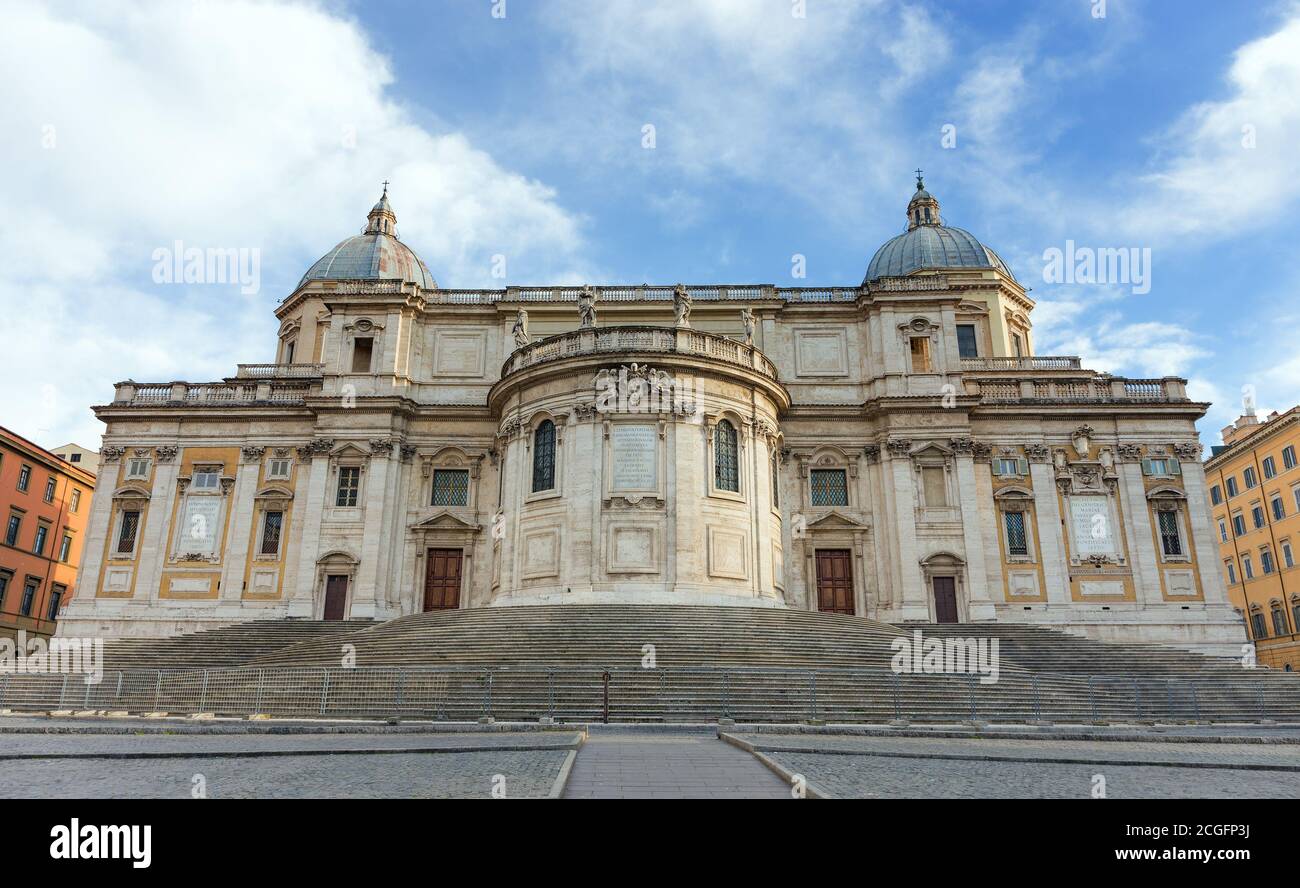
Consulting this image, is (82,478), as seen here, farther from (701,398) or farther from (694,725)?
(694,725)

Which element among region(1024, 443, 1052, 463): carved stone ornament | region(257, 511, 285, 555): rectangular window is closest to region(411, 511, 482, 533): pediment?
region(257, 511, 285, 555): rectangular window

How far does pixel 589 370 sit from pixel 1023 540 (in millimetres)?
18381

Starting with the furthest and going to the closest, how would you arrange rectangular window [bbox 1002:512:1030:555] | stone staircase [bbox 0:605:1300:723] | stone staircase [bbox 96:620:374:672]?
rectangular window [bbox 1002:512:1030:555]
stone staircase [bbox 96:620:374:672]
stone staircase [bbox 0:605:1300:723]

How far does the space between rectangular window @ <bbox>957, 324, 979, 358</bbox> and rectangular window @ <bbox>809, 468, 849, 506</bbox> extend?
448 inches

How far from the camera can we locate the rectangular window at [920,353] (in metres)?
35.6

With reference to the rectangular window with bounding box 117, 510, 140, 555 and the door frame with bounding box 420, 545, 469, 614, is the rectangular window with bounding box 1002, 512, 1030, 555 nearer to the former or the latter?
the door frame with bounding box 420, 545, 469, 614

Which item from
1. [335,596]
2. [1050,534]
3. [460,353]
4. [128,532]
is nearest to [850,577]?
[1050,534]

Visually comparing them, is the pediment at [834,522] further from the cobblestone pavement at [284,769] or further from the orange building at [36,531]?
the orange building at [36,531]

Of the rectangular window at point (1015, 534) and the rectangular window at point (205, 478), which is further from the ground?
the rectangular window at point (205, 478)

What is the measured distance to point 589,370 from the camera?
29406 millimetres

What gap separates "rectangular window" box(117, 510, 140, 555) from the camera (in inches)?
1330

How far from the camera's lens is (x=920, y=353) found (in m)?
36.1

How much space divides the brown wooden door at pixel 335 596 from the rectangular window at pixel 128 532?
28.1 feet

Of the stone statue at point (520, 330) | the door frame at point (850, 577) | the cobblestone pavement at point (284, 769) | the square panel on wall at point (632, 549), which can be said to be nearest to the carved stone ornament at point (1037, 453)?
the door frame at point (850, 577)
